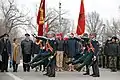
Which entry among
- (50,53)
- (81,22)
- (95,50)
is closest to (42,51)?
(50,53)

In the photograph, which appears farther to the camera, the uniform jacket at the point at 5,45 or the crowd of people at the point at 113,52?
the crowd of people at the point at 113,52

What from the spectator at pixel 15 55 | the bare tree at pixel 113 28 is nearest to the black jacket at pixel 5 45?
the spectator at pixel 15 55

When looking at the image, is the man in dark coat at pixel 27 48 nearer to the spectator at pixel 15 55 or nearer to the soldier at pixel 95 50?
the spectator at pixel 15 55

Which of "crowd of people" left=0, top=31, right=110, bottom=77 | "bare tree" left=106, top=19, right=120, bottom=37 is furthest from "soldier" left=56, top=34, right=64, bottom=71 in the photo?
"bare tree" left=106, top=19, right=120, bottom=37

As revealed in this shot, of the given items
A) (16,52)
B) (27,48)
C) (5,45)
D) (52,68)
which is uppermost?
(5,45)

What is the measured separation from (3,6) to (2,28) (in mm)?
5953

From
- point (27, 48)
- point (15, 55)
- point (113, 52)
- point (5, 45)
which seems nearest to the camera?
point (5, 45)

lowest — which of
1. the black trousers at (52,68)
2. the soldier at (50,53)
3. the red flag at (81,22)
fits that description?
the black trousers at (52,68)

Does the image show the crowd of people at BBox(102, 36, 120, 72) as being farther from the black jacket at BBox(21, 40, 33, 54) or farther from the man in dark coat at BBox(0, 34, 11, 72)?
the man in dark coat at BBox(0, 34, 11, 72)

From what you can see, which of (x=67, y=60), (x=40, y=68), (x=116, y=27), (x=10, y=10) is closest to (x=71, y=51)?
(x=67, y=60)

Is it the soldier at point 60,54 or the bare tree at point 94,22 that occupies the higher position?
the bare tree at point 94,22

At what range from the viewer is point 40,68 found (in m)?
18.3

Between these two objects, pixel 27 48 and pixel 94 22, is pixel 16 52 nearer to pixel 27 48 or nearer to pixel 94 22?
pixel 27 48

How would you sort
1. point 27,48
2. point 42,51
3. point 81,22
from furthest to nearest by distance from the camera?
point 81,22 < point 27,48 < point 42,51
